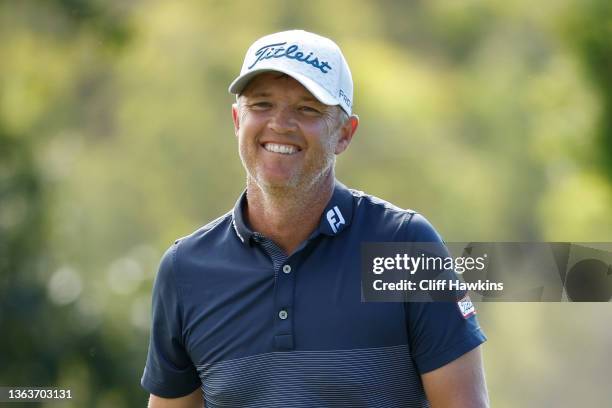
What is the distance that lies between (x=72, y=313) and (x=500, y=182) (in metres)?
3.16

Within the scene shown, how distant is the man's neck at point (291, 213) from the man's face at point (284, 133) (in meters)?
0.03

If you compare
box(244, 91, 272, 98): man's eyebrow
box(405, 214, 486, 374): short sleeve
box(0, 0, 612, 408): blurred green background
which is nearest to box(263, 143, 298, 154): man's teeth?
box(244, 91, 272, 98): man's eyebrow

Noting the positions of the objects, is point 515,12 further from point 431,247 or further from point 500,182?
point 431,247

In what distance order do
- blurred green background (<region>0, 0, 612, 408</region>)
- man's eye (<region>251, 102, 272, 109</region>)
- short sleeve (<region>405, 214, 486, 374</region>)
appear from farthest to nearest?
blurred green background (<region>0, 0, 612, 408</region>)
man's eye (<region>251, 102, 272, 109</region>)
short sleeve (<region>405, 214, 486, 374</region>)

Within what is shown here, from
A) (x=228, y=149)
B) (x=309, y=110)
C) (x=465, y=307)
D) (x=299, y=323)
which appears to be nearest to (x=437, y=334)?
(x=465, y=307)

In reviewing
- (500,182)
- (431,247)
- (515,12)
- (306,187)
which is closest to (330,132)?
(306,187)

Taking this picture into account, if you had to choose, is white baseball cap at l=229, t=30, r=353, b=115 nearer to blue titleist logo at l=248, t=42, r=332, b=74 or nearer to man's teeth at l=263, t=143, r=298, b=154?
blue titleist logo at l=248, t=42, r=332, b=74

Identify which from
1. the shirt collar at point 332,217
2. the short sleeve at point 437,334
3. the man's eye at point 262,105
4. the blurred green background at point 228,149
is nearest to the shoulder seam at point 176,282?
the shirt collar at point 332,217

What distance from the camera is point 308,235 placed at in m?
2.01

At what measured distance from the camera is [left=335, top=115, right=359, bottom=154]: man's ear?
6.69 ft

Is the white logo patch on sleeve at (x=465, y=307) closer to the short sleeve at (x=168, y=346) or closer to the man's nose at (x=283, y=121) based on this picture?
the man's nose at (x=283, y=121)

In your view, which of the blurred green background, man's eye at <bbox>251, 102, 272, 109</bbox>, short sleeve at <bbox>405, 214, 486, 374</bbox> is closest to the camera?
short sleeve at <bbox>405, 214, 486, 374</bbox>
